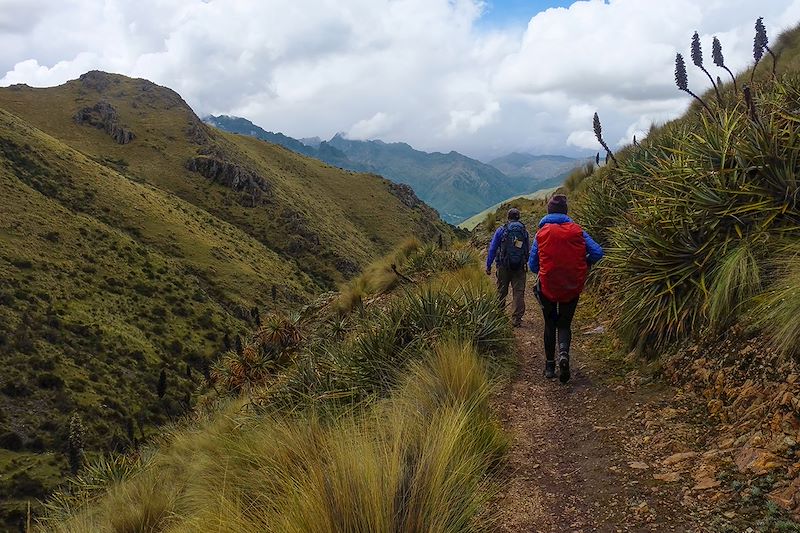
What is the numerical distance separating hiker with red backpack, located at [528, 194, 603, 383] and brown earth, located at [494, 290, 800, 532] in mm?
459

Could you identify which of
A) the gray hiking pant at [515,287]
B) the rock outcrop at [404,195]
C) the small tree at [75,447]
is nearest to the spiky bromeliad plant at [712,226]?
the gray hiking pant at [515,287]

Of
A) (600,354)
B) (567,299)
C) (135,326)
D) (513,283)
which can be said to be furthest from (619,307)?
(135,326)

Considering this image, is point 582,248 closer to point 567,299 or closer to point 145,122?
point 567,299

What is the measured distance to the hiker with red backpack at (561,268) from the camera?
220 inches

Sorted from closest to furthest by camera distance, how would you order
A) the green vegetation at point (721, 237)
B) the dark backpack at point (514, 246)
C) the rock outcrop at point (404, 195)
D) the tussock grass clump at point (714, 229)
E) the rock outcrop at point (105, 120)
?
1. the green vegetation at point (721, 237)
2. the tussock grass clump at point (714, 229)
3. the dark backpack at point (514, 246)
4. the rock outcrop at point (105, 120)
5. the rock outcrop at point (404, 195)

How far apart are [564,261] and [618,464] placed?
2340 millimetres

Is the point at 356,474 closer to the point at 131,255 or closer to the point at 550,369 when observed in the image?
the point at 550,369

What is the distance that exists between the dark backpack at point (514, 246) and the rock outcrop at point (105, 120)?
138113mm

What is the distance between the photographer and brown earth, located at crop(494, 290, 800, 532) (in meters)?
3.05

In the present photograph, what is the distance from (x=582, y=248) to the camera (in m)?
5.64

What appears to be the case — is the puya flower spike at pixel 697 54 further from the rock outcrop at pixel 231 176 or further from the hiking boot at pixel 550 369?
the rock outcrop at pixel 231 176

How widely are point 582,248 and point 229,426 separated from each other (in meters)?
5.23

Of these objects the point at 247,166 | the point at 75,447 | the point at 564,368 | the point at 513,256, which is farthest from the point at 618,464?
the point at 247,166

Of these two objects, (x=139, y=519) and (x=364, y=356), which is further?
(x=364, y=356)
